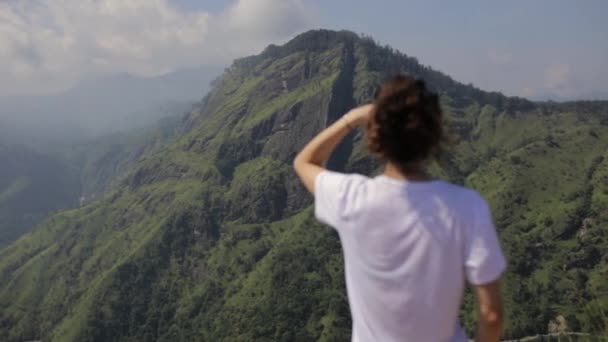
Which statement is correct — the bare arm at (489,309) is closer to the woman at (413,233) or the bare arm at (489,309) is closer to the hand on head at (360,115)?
the woman at (413,233)

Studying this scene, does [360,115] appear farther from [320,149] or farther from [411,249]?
[411,249]

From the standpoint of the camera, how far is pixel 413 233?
2.68 m

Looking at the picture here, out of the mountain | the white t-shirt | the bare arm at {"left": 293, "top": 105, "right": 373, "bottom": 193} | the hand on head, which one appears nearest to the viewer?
the white t-shirt

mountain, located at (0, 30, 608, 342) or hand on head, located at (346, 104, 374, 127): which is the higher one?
hand on head, located at (346, 104, 374, 127)

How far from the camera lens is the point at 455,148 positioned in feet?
9.52

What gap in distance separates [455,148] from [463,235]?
1.80ft

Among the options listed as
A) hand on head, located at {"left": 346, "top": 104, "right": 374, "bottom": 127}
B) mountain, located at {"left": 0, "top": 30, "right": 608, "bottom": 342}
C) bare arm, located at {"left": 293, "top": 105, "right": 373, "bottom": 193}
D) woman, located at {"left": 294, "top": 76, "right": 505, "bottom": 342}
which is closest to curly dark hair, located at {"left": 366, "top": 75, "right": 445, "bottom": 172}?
woman, located at {"left": 294, "top": 76, "right": 505, "bottom": 342}

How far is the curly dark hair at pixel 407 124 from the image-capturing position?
8.77ft

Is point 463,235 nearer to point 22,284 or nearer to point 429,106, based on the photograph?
point 429,106

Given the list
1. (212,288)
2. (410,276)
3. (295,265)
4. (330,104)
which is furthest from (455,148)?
(330,104)

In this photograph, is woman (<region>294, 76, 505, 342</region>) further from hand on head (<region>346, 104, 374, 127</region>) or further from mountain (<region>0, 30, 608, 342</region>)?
mountain (<region>0, 30, 608, 342</region>)

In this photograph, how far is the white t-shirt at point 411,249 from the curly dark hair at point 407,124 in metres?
0.15

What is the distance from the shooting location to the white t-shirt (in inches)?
101

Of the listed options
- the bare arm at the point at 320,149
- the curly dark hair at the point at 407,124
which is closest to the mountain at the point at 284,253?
the bare arm at the point at 320,149
